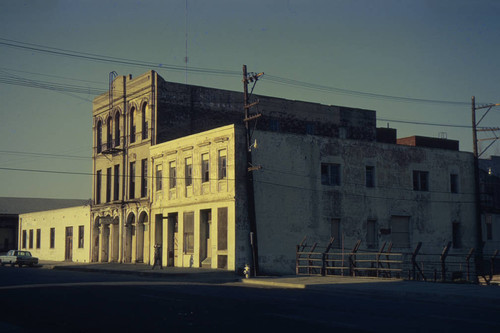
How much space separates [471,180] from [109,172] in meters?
28.9

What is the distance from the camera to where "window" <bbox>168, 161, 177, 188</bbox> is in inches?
1631

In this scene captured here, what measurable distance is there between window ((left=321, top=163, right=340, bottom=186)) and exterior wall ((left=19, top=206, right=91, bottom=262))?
24.3 metres

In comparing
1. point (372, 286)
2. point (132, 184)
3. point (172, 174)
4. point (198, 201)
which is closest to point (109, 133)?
point (132, 184)

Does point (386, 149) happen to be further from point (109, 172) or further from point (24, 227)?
point (24, 227)

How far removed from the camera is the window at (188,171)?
3962cm

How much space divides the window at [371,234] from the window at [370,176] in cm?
255

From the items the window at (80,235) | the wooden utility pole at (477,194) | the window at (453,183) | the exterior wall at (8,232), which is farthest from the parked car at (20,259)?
the wooden utility pole at (477,194)

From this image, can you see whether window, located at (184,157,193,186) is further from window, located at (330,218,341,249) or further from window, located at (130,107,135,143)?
window, located at (330,218,341,249)

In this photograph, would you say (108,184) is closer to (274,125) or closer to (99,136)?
(99,136)

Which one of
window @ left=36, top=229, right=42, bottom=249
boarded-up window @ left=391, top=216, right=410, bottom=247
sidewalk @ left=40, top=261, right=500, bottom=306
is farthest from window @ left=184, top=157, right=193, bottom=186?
window @ left=36, top=229, right=42, bottom=249

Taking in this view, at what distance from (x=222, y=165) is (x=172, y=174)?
6351 millimetres

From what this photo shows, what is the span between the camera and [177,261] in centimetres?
4059

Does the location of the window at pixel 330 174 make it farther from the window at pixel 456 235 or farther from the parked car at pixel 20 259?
the parked car at pixel 20 259

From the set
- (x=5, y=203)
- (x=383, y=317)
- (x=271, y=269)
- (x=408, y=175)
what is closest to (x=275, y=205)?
(x=271, y=269)
